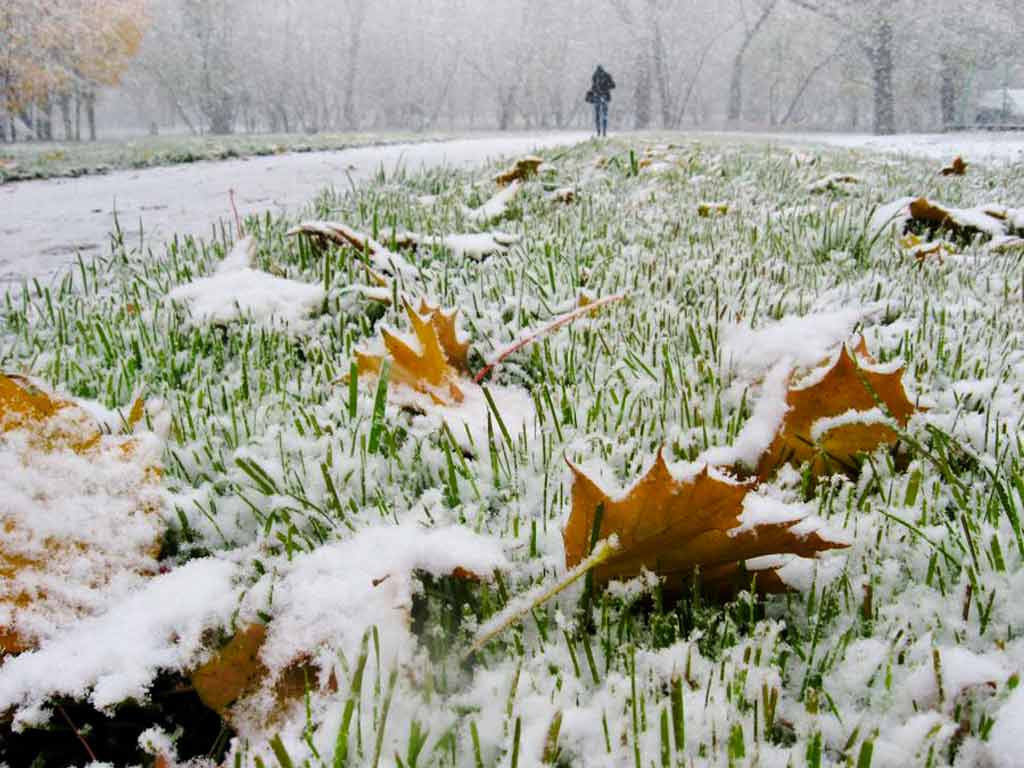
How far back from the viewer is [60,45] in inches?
789

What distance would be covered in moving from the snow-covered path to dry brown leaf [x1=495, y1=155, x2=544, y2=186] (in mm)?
903

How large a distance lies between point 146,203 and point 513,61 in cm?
4317

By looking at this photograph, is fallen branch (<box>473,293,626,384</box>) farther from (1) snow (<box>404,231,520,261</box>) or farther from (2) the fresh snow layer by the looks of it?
(1) snow (<box>404,231,520,261</box>)

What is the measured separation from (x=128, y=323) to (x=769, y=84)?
47471 mm

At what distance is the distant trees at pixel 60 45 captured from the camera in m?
16.5

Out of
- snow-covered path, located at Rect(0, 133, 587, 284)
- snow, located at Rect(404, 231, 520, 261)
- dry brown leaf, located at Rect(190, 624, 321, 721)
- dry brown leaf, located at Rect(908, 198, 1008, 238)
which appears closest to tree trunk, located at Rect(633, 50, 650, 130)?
snow-covered path, located at Rect(0, 133, 587, 284)

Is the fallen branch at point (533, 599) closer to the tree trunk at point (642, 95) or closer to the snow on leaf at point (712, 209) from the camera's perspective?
the snow on leaf at point (712, 209)

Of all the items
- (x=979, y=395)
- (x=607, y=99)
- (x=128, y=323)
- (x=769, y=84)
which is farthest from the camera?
(x=769, y=84)

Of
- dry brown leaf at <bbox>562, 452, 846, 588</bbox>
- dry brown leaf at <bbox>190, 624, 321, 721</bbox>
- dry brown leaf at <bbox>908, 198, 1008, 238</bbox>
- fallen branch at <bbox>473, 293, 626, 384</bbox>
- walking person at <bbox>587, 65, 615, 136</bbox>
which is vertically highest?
walking person at <bbox>587, 65, 615, 136</bbox>

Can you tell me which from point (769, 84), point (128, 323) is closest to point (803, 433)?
point (128, 323)

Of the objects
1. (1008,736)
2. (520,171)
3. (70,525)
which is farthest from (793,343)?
(520,171)

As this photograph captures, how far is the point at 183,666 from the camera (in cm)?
71

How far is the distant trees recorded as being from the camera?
54.1 ft

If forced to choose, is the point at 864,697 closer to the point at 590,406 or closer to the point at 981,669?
the point at 981,669
